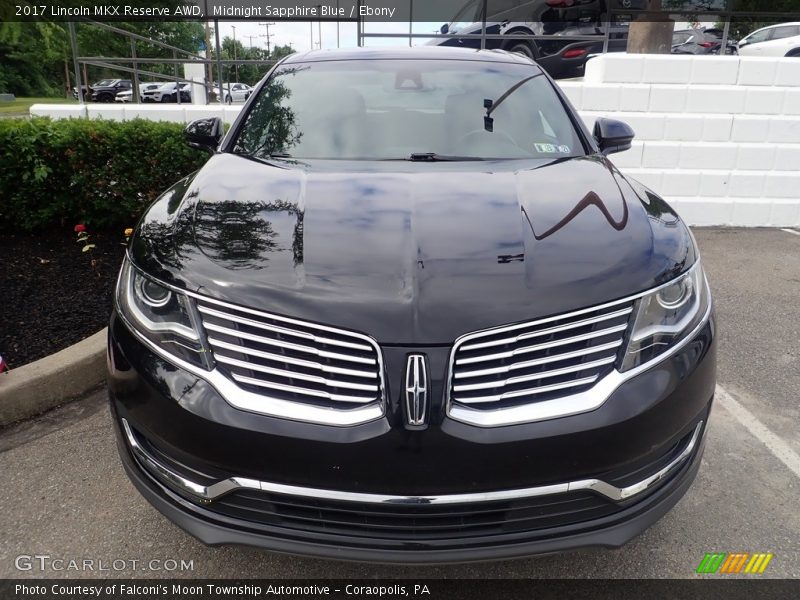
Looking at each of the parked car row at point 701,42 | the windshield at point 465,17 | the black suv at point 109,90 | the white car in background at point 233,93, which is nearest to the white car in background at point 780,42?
the parked car row at point 701,42

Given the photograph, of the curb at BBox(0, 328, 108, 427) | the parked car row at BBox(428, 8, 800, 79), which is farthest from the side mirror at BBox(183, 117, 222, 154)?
the parked car row at BBox(428, 8, 800, 79)

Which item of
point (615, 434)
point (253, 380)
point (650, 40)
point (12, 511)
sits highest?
point (650, 40)

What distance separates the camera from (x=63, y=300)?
398 centimetres

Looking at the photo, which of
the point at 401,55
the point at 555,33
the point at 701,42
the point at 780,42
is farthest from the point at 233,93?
the point at 780,42

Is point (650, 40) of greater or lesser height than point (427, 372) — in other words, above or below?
above

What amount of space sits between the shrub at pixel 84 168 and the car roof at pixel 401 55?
1.87m

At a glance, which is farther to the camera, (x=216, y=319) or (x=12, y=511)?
(x=12, y=511)

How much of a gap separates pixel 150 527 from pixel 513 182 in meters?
1.76

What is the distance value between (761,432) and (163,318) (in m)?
2.59

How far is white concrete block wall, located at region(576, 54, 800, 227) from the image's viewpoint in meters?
6.57

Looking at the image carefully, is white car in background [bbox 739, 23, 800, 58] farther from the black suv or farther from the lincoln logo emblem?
the black suv

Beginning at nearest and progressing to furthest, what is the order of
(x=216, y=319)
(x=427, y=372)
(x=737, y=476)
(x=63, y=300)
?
(x=427, y=372)
(x=216, y=319)
(x=737, y=476)
(x=63, y=300)

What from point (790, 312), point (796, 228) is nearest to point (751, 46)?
point (796, 228)

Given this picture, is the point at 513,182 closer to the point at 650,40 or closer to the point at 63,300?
the point at 63,300
